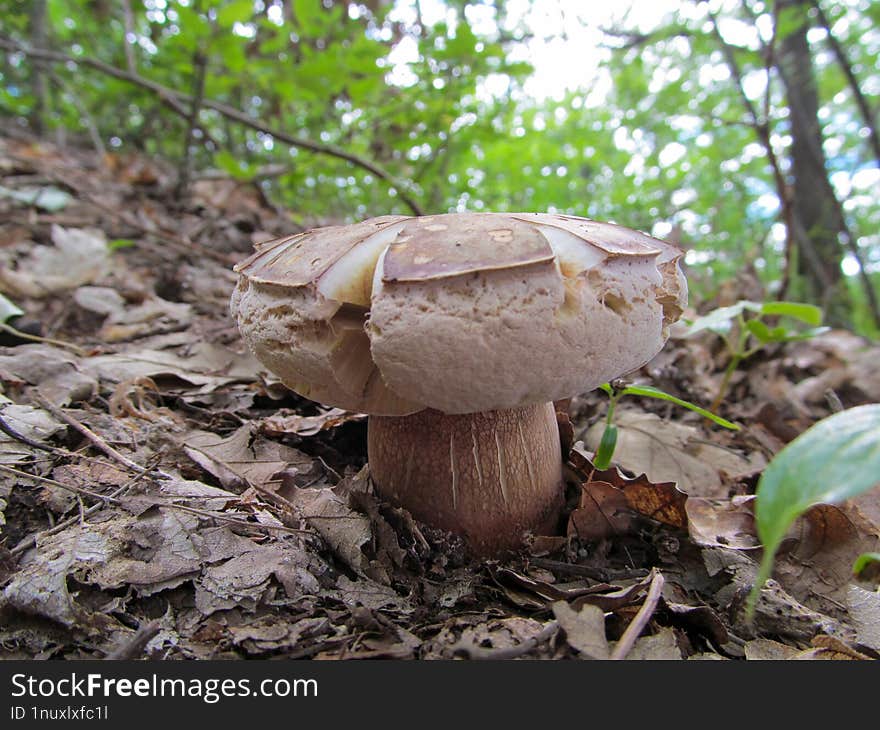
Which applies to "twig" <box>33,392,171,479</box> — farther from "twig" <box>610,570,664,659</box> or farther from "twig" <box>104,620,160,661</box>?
"twig" <box>610,570,664,659</box>

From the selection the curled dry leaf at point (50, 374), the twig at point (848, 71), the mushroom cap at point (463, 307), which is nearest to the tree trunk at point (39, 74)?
the curled dry leaf at point (50, 374)

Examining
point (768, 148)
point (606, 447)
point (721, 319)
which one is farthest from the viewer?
point (768, 148)

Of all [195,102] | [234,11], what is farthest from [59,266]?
[234,11]

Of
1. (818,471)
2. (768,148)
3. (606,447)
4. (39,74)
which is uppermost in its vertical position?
(39,74)

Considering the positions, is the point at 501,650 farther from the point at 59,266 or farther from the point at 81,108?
the point at 81,108

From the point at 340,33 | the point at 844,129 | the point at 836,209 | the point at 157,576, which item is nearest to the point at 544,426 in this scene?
the point at 157,576

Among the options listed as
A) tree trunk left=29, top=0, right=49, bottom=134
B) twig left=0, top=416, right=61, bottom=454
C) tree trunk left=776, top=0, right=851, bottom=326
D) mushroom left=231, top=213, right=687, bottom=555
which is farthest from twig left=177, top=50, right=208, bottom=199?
tree trunk left=776, top=0, right=851, bottom=326

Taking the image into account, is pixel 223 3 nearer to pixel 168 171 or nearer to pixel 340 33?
pixel 340 33

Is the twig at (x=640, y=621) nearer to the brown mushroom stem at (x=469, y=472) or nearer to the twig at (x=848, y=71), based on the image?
the brown mushroom stem at (x=469, y=472)
